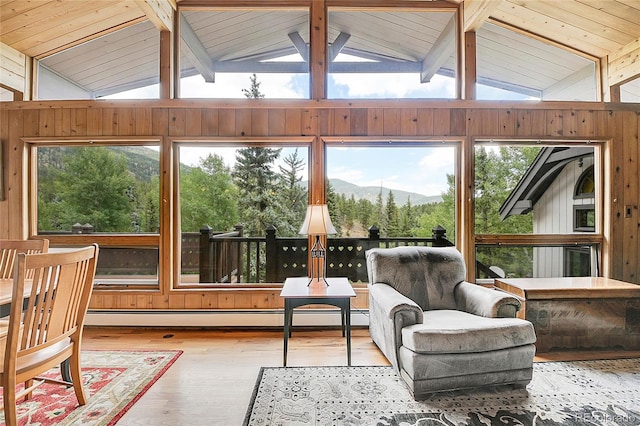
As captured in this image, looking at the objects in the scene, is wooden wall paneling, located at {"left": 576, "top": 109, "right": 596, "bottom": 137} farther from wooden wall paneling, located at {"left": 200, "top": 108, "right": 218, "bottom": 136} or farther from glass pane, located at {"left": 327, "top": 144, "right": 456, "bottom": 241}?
wooden wall paneling, located at {"left": 200, "top": 108, "right": 218, "bottom": 136}

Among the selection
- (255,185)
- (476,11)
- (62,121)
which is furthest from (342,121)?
(62,121)

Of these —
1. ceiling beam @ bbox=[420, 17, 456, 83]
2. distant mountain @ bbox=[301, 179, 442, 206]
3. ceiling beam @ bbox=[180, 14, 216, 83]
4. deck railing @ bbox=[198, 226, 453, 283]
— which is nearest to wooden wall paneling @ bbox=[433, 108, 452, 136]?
ceiling beam @ bbox=[420, 17, 456, 83]

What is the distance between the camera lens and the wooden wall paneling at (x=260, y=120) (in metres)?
3.52

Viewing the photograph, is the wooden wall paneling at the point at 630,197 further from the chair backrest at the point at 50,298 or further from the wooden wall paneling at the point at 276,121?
the chair backrest at the point at 50,298

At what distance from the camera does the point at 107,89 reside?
3521 mm

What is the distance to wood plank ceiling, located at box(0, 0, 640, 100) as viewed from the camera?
3.40 meters

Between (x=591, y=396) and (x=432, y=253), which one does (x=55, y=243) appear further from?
(x=591, y=396)

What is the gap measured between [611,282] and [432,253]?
5.99 feet

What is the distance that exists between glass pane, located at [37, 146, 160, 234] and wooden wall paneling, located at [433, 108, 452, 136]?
299cm

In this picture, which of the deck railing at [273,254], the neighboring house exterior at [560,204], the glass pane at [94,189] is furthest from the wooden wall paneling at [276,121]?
the neighboring house exterior at [560,204]

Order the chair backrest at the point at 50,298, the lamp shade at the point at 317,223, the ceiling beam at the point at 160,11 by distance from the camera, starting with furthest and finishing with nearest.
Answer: the ceiling beam at the point at 160,11
the lamp shade at the point at 317,223
the chair backrest at the point at 50,298

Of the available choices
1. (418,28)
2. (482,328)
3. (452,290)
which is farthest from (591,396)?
(418,28)

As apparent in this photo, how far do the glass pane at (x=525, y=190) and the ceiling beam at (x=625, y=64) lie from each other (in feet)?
2.46

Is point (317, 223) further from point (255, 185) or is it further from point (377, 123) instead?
point (377, 123)
